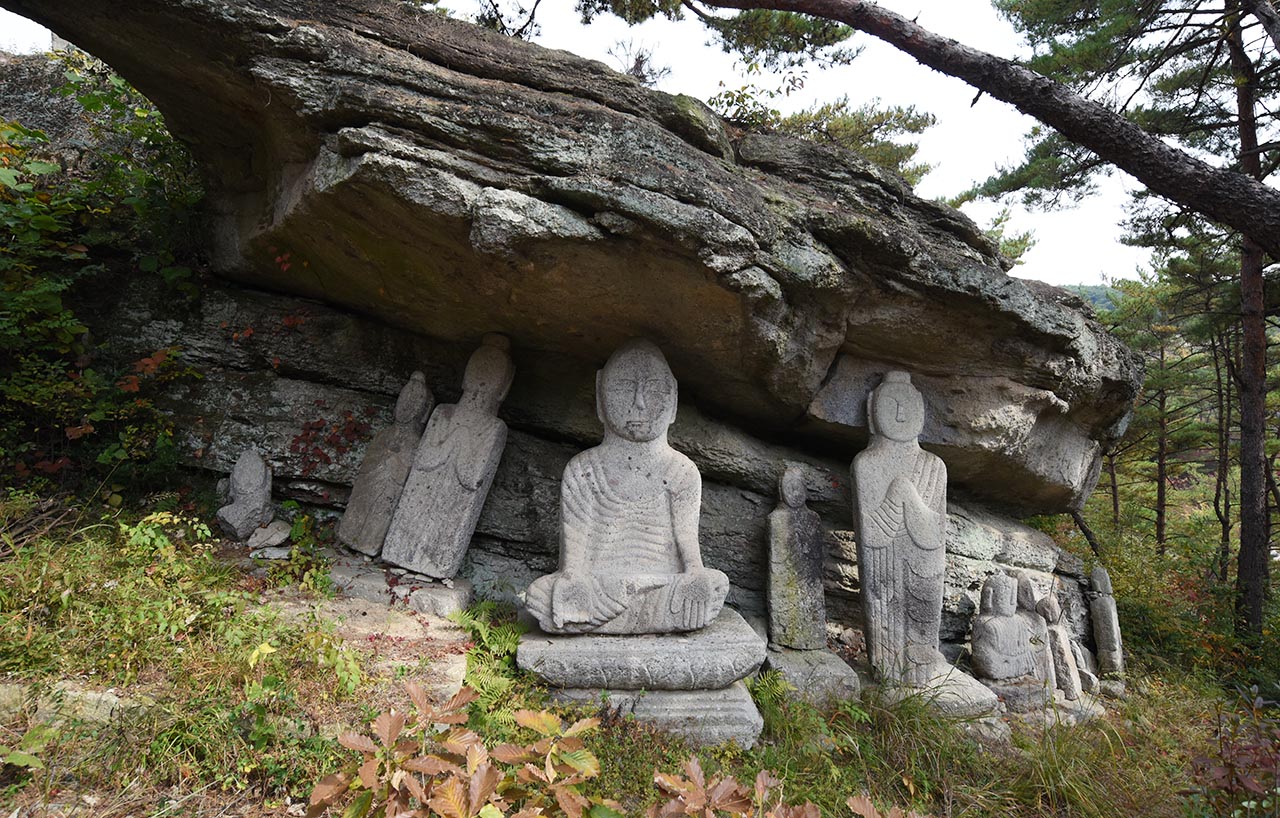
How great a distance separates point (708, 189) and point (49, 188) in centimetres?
523

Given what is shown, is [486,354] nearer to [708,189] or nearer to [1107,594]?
[708,189]

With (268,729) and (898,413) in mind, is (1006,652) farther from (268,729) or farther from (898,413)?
(268,729)

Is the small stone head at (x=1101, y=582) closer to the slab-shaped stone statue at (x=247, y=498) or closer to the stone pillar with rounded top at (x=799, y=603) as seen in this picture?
the stone pillar with rounded top at (x=799, y=603)

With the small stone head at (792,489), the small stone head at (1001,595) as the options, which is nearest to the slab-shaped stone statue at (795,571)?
the small stone head at (792,489)

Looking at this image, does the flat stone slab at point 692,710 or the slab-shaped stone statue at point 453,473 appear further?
the slab-shaped stone statue at point 453,473

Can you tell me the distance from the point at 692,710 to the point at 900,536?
197 centimetres

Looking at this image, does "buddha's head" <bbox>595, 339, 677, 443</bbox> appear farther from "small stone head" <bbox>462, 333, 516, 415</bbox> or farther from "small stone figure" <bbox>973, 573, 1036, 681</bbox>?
"small stone figure" <bbox>973, 573, 1036, 681</bbox>

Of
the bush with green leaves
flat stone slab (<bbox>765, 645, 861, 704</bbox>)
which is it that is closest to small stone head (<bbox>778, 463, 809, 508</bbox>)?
flat stone slab (<bbox>765, 645, 861, 704</bbox>)

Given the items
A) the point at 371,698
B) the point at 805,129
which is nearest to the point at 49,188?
the point at 371,698

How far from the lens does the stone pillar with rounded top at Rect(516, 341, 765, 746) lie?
355 cm

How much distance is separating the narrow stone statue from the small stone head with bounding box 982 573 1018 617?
0.46 meters

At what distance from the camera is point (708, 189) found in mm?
3785

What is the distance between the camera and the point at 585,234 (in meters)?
3.59

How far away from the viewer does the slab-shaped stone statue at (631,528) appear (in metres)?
3.83
